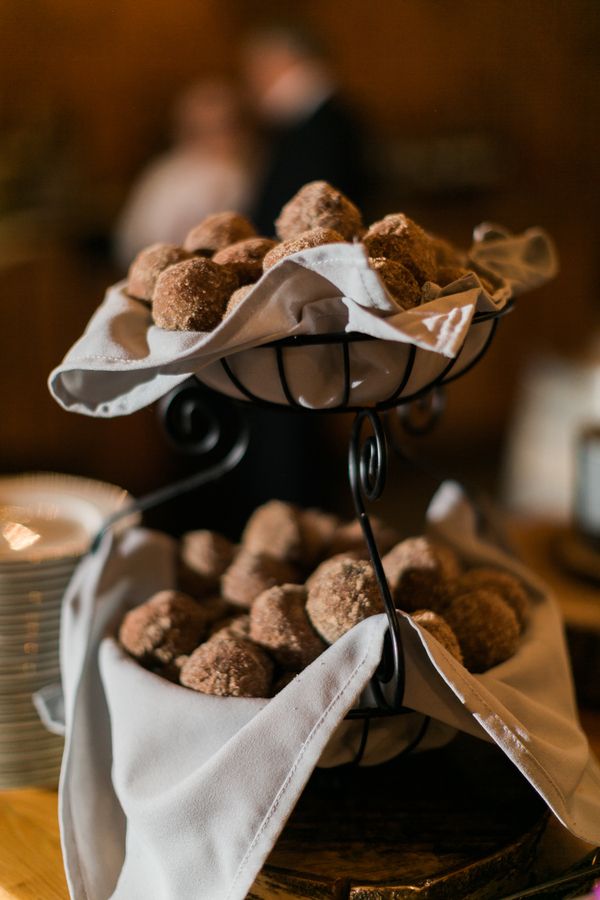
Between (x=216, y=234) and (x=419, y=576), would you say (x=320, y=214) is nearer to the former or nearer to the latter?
(x=216, y=234)

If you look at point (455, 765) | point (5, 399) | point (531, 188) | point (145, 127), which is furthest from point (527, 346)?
point (455, 765)

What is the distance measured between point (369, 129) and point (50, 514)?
9.54 feet

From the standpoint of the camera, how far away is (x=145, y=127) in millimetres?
3395

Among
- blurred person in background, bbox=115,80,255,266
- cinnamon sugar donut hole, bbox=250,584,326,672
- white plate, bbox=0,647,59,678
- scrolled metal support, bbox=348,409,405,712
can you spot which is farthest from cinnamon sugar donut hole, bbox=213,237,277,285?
blurred person in background, bbox=115,80,255,266

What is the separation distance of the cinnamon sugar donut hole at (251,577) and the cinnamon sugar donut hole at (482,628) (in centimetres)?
15

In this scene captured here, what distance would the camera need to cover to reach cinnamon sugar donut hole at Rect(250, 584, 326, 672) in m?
0.65

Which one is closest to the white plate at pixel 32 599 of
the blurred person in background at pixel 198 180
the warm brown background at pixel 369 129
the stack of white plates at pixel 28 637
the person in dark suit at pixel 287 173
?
the stack of white plates at pixel 28 637

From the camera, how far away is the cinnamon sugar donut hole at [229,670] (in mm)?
620

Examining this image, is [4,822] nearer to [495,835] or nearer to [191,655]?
[191,655]

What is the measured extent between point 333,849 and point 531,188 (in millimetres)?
3585

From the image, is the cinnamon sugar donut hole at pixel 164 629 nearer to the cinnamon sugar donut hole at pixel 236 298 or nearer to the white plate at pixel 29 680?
the white plate at pixel 29 680

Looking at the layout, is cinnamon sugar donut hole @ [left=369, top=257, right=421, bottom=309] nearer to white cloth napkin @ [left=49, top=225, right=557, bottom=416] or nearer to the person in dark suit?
white cloth napkin @ [left=49, top=225, right=557, bottom=416]

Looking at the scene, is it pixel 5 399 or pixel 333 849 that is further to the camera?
pixel 5 399

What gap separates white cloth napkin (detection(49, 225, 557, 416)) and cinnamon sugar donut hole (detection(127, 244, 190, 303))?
0.01 metres
